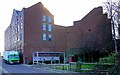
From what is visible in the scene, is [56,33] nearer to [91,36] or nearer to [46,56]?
[46,56]

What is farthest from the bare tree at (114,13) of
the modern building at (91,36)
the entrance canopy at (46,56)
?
the entrance canopy at (46,56)

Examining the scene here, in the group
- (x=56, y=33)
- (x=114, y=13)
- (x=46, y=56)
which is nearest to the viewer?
(x=114, y=13)

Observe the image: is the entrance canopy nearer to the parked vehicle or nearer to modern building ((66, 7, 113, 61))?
modern building ((66, 7, 113, 61))

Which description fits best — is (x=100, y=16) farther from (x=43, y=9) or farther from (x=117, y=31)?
(x=43, y=9)

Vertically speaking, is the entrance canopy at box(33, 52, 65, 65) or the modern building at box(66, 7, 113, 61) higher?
the modern building at box(66, 7, 113, 61)


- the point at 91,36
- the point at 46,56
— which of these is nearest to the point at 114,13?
the point at 91,36

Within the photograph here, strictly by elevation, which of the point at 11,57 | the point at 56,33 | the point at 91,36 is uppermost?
the point at 56,33

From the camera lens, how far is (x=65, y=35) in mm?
55125

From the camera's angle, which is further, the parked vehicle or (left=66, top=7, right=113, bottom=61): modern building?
(left=66, top=7, right=113, bottom=61): modern building

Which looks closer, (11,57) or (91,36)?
(11,57)

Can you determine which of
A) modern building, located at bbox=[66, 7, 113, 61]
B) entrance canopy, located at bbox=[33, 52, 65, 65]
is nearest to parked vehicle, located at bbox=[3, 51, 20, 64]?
entrance canopy, located at bbox=[33, 52, 65, 65]

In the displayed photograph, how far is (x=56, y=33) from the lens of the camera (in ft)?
177

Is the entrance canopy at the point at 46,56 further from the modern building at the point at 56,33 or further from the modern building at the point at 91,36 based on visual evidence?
the modern building at the point at 91,36

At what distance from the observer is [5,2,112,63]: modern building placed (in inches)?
1779
